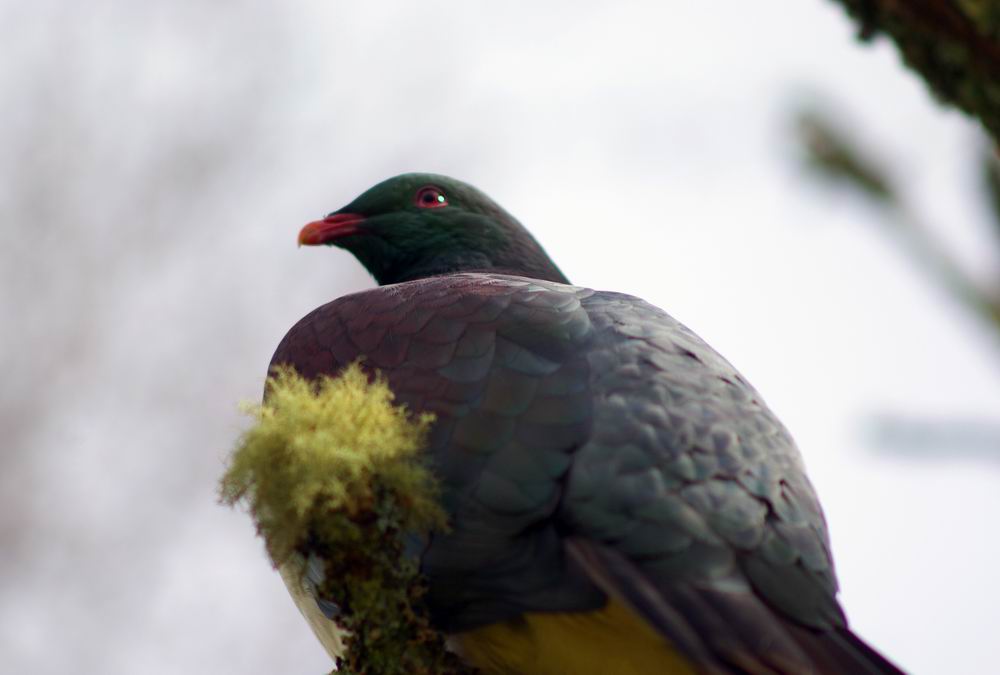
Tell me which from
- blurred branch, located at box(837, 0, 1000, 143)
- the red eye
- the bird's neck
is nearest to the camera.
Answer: blurred branch, located at box(837, 0, 1000, 143)

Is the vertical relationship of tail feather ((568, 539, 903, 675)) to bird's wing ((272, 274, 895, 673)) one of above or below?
below

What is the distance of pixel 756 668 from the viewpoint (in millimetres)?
2141

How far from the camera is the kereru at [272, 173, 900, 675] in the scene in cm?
228

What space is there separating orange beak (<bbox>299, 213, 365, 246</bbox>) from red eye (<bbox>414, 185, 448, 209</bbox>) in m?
0.25

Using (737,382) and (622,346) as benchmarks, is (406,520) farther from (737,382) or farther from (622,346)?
(737,382)

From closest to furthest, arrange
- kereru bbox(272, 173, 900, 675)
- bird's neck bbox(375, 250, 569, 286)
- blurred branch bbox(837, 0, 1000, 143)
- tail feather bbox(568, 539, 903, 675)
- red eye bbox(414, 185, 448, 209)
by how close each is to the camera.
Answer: blurred branch bbox(837, 0, 1000, 143), tail feather bbox(568, 539, 903, 675), kereru bbox(272, 173, 900, 675), bird's neck bbox(375, 250, 569, 286), red eye bbox(414, 185, 448, 209)

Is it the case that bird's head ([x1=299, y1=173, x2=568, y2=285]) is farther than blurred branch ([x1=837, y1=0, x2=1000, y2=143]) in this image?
Yes

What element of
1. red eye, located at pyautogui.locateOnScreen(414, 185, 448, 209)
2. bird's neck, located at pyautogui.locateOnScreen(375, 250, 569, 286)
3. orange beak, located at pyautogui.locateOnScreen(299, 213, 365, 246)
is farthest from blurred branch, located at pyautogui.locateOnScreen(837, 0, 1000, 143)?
orange beak, located at pyautogui.locateOnScreen(299, 213, 365, 246)

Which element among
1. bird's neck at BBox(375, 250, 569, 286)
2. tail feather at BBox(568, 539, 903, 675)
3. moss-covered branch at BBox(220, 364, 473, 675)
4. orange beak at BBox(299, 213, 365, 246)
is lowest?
Answer: tail feather at BBox(568, 539, 903, 675)

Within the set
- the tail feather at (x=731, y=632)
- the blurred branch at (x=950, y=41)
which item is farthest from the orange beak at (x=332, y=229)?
the blurred branch at (x=950, y=41)

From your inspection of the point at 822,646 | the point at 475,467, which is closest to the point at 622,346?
the point at 475,467

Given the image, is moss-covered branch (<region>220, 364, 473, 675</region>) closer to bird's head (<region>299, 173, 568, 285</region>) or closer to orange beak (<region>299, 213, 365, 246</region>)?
bird's head (<region>299, 173, 568, 285</region>)

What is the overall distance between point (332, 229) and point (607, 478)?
2.51m

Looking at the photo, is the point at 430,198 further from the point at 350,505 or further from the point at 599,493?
the point at 350,505
